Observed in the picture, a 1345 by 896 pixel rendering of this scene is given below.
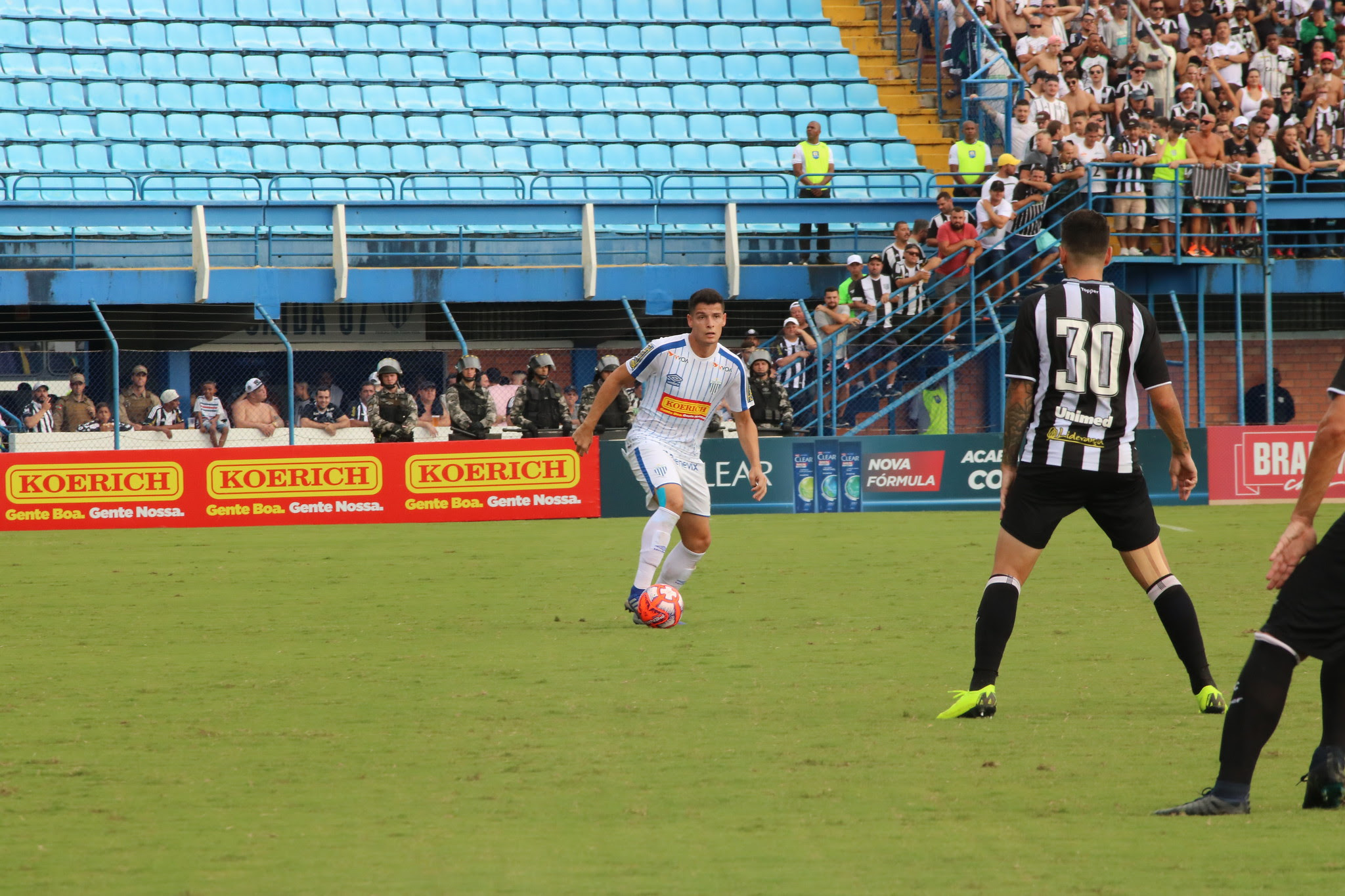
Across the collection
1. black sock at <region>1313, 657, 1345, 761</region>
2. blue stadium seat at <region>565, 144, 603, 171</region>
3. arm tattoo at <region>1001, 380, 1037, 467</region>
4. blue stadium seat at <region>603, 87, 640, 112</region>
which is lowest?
black sock at <region>1313, 657, 1345, 761</region>

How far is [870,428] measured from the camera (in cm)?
2145

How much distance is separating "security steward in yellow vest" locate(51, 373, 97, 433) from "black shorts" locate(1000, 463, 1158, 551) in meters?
15.1

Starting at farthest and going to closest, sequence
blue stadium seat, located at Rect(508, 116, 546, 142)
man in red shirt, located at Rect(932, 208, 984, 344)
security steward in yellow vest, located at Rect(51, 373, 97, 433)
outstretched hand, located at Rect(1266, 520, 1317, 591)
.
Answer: blue stadium seat, located at Rect(508, 116, 546, 142), man in red shirt, located at Rect(932, 208, 984, 344), security steward in yellow vest, located at Rect(51, 373, 97, 433), outstretched hand, located at Rect(1266, 520, 1317, 591)

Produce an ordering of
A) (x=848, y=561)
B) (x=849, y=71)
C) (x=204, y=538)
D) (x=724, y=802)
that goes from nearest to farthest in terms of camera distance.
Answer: (x=724, y=802), (x=848, y=561), (x=204, y=538), (x=849, y=71)

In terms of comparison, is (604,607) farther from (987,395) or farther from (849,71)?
(849,71)

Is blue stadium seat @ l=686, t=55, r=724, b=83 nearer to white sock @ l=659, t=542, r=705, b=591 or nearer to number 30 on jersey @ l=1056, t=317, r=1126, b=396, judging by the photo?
white sock @ l=659, t=542, r=705, b=591

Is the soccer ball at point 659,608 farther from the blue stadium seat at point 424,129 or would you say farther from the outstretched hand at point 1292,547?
the blue stadium seat at point 424,129

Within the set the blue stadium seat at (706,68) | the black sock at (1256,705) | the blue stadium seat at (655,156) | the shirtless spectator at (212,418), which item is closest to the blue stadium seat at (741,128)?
the blue stadium seat at (655,156)

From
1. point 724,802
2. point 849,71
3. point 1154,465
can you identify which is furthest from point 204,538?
point 849,71

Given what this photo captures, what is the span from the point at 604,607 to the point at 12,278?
540 inches

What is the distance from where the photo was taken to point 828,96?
92.0 feet

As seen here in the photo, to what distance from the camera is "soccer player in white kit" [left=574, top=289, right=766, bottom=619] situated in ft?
32.0

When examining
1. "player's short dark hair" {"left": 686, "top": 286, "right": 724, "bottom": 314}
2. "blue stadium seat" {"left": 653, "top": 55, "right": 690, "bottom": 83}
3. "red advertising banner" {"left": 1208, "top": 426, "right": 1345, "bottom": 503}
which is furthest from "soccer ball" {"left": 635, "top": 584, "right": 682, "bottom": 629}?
"blue stadium seat" {"left": 653, "top": 55, "right": 690, "bottom": 83}

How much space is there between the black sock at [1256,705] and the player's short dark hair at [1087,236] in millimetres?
2149
